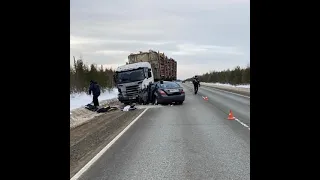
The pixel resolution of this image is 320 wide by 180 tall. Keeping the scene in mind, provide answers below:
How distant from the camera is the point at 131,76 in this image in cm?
2431

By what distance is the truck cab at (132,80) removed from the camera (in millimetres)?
24203

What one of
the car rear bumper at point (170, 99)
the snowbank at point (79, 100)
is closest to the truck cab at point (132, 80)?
the car rear bumper at point (170, 99)

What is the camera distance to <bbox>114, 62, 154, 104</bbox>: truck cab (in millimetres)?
24203

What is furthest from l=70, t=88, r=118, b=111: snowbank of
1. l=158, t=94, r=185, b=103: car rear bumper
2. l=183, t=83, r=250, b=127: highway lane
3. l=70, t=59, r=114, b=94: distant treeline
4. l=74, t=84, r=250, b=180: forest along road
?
l=74, t=84, r=250, b=180: forest along road

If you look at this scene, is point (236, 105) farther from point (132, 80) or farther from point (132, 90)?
point (132, 80)

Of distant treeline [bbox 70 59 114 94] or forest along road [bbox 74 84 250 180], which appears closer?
forest along road [bbox 74 84 250 180]

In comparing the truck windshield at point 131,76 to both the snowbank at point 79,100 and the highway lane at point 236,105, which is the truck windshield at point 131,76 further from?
the highway lane at point 236,105

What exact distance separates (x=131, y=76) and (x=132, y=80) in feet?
0.93

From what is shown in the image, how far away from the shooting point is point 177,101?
24.2 m

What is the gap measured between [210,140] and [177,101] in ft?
48.6

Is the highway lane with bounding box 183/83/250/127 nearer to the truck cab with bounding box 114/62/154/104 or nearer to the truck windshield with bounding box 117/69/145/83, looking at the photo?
the truck cab with bounding box 114/62/154/104
